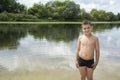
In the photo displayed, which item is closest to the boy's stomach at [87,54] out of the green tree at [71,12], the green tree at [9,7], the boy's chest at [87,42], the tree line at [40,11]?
the boy's chest at [87,42]

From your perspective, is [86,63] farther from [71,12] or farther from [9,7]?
[71,12]

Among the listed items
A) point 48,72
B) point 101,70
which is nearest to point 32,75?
point 48,72

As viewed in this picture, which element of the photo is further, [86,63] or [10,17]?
[10,17]

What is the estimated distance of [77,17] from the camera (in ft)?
320

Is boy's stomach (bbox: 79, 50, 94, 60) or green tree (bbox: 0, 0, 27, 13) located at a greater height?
green tree (bbox: 0, 0, 27, 13)

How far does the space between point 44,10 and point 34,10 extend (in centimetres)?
682

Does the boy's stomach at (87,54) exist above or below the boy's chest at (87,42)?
below

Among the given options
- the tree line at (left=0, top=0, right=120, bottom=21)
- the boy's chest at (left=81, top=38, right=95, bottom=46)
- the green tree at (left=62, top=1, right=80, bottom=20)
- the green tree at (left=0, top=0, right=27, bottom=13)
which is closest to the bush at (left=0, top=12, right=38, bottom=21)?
the tree line at (left=0, top=0, right=120, bottom=21)

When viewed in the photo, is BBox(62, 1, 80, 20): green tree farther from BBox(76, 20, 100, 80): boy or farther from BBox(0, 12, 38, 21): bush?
BBox(76, 20, 100, 80): boy

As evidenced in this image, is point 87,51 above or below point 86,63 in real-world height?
above

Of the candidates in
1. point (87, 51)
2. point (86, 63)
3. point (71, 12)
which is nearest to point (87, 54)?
point (87, 51)

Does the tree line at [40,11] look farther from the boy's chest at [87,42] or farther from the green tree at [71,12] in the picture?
the boy's chest at [87,42]

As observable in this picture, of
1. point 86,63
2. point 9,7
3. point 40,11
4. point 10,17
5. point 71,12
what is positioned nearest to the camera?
point 86,63

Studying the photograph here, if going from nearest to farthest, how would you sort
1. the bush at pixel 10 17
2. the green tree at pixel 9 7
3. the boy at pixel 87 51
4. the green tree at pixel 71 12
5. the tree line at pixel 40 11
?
1. the boy at pixel 87 51
2. the bush at pixel 10 17
3. the tree line at pixel 40 11
4. the green tree at pixel 9 7
5. the green tree at pixel 71 12
